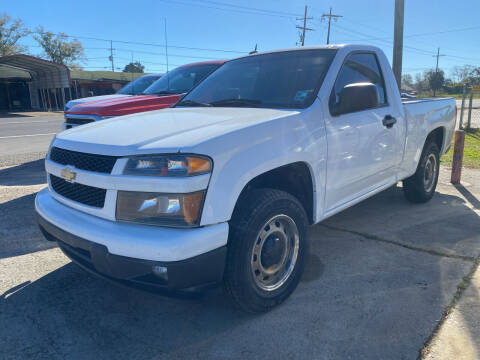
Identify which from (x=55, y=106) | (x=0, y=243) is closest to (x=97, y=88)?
(x=55, y=106)

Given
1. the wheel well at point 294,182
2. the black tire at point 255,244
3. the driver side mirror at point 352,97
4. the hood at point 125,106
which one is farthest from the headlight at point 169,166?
the hood at point 125,106

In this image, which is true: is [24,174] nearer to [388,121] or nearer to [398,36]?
[388,121]

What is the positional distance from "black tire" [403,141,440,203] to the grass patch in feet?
9.46

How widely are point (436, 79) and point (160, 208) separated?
259 feet

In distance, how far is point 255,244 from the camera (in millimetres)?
2332

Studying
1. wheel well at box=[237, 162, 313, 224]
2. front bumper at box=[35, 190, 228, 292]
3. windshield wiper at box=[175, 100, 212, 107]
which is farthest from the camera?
windshield wiper at box=[175, 100, 212, 107]

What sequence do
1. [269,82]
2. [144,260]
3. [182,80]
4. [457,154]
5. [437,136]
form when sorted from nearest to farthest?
1. [144,260]
2. [269,82]
3. [437,136]
4. [457,154]
5. [182,80]

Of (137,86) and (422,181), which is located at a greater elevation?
(137,86)

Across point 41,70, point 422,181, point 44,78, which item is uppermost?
point 41,70

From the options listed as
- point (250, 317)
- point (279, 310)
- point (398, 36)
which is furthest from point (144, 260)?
point (398, 36)

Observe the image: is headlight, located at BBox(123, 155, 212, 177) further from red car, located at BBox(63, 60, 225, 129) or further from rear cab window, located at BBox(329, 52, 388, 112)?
red car, located at BBox(63, 60, 225, 129)

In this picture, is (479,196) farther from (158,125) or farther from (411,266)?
(158,125)

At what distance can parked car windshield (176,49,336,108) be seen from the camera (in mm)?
2973

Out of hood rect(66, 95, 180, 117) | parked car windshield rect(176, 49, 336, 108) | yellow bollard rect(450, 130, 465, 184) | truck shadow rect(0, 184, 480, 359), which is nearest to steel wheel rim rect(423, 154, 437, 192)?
yellow bollard rect(450, 130, 465, 184)
